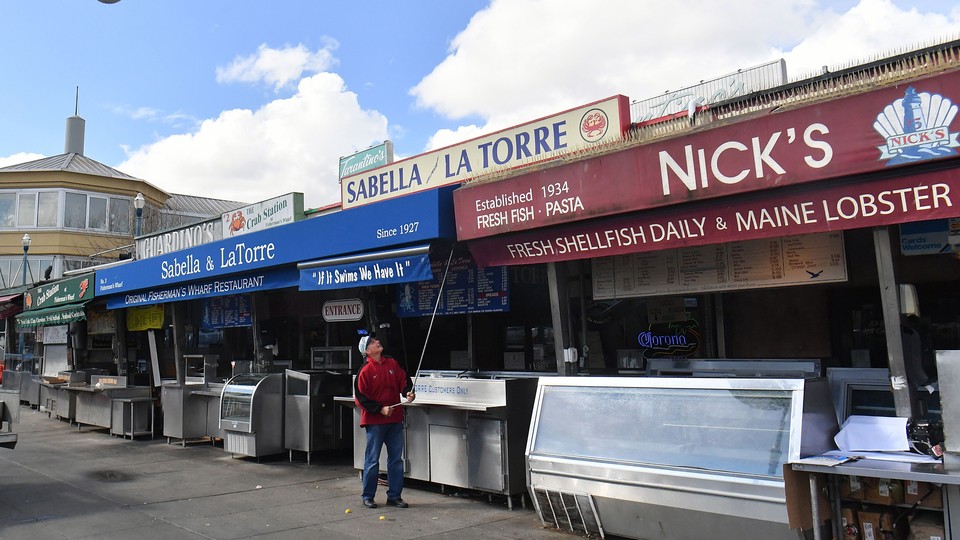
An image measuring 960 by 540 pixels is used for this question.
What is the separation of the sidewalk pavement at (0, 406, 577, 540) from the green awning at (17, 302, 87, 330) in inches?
214

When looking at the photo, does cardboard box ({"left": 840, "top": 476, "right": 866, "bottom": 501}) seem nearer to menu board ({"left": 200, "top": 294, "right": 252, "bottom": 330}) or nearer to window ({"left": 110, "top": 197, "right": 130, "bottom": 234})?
menu board ({"left": 200, "top": 294, "right": 252, "bottom": 330})

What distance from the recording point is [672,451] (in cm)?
544

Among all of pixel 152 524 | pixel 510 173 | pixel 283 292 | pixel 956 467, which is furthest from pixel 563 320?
pixel 283 292

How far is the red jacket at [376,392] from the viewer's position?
7.43 meters

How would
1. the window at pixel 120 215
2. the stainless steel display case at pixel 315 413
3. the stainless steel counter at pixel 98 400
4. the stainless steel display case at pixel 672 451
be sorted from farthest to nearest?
the window at pixel 120 215
the stainless steel counter at pixel 98 400
the stainless steel display case at pixel 315 413
the stainless steel display case at pixel 672 451

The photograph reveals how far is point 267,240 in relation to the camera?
34.2ft

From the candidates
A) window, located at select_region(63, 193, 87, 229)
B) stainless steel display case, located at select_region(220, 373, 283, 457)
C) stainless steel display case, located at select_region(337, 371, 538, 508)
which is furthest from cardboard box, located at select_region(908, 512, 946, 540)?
window, located at select_region(63, 193, 87, 229)

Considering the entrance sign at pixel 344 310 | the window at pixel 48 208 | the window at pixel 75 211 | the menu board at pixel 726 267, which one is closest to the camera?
the menu board at pixel 726 267

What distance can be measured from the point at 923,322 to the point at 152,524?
8.12m

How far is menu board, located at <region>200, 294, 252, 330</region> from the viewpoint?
1431 centimetres

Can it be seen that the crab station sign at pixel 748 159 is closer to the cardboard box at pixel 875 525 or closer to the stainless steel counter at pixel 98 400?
the cardboard box at pixel 875 525

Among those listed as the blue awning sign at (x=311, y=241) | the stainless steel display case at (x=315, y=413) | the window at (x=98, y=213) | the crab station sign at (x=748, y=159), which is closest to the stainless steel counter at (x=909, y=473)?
the crab station sign at (x=748, y=159)

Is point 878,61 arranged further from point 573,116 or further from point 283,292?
point 283,292

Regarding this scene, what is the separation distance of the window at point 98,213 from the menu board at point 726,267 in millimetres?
29451
